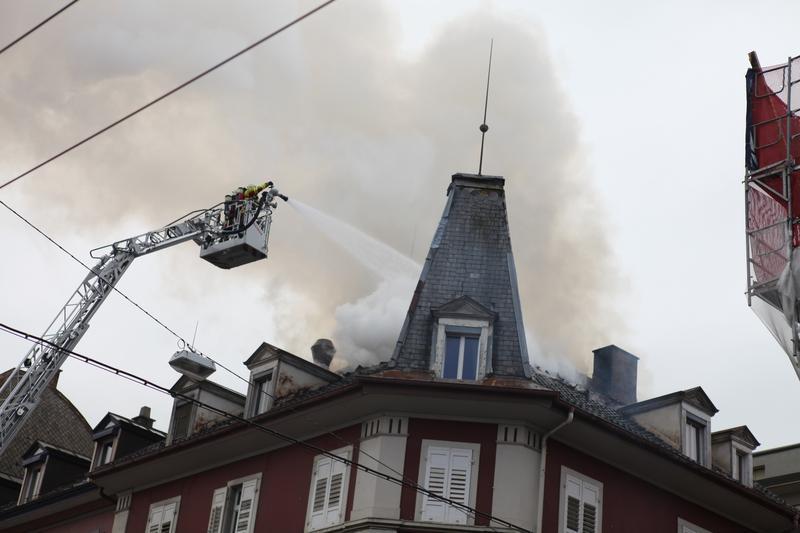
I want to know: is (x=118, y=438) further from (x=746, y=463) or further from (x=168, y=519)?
(x=746, y=463)

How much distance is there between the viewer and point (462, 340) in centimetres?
3453

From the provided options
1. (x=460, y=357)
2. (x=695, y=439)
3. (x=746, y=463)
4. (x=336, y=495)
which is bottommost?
(x=336, y=495)

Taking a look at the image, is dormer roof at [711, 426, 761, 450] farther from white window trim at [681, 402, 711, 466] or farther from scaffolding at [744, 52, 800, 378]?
scaffolding at [744, 52, 800, 378]

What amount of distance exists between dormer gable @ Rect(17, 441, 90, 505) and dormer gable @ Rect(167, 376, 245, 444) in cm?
697

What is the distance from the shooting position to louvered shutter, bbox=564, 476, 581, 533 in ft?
107

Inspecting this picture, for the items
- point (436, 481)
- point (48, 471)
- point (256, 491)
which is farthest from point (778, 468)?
point (48, 471)

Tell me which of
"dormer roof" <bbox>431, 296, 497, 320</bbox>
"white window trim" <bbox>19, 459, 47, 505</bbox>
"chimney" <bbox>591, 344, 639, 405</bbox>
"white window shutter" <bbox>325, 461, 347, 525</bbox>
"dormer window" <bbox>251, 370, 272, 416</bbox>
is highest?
"chimney" <bbox>591, 344, 639, 405</bbox>

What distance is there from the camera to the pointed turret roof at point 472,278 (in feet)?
113

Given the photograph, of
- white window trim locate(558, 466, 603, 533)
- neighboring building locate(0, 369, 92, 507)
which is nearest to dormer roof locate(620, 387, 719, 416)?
white window trim locate(558, 466, 603, 533)

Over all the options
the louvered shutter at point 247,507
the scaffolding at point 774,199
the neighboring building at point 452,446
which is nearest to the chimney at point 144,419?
the neighboring building at point 452,446

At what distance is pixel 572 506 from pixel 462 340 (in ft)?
16.2

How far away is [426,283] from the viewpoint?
36.2 m

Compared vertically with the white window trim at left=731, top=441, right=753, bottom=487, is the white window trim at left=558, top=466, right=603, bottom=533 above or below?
below

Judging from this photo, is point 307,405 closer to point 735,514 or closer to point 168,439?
point 168,439
